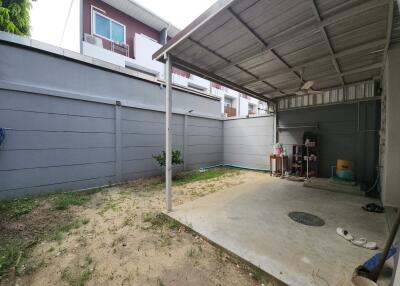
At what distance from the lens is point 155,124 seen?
583cm

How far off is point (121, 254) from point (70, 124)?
347 cm

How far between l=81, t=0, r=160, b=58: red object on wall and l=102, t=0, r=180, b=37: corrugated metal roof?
17 centimetres

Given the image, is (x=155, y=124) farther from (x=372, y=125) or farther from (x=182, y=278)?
(x=372, y=125)

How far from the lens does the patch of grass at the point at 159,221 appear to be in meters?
2.68

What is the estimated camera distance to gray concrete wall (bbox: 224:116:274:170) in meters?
6.91

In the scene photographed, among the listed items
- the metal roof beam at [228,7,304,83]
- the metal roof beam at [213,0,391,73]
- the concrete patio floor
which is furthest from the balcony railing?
the metal roof beam at [213,0,391,73]

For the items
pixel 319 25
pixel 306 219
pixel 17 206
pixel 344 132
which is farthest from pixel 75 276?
pixel 344 132

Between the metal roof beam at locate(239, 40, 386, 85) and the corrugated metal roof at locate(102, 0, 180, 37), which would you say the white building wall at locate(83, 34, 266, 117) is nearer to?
the corrugated metal roof at locate(102, 0, 180, 37)

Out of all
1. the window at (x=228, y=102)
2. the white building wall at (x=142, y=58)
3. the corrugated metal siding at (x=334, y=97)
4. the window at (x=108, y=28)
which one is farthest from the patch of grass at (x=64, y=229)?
the window at (x=228, y=102)

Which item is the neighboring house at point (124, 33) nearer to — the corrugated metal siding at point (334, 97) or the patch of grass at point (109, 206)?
the corrugated metal siding at point (334, 97)

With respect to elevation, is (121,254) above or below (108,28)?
below

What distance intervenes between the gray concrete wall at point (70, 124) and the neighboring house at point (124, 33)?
11.3 ft

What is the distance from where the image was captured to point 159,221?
2816 millimetres

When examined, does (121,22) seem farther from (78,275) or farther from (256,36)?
(78,275)
